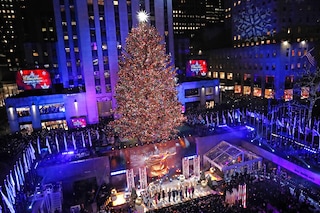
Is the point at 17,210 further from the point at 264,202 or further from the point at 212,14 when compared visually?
the point at 212,14

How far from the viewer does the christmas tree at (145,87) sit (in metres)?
18.1

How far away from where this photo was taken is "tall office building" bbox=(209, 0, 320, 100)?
49000 millimetres

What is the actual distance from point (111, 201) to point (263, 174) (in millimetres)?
10967

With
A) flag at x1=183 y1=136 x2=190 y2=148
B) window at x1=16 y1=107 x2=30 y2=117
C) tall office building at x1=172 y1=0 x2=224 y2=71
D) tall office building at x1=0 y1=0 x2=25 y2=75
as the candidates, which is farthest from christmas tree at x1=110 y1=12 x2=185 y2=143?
tall office building at x1=0 y1=0 x2=25 y2=75

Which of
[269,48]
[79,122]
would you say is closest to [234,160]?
[79,122]

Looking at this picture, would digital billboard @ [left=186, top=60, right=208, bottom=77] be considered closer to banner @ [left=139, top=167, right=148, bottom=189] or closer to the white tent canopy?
the white tent canopy

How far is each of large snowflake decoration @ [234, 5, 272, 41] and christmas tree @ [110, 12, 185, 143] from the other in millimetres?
50348

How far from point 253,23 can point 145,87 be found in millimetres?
55632

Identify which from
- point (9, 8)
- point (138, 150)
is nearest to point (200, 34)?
point (138, 150)

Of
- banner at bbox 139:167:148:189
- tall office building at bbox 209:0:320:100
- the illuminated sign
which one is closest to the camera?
banner at bbox 139:167:148:189

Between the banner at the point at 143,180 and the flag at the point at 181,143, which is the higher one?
the flag at the point at 181,143

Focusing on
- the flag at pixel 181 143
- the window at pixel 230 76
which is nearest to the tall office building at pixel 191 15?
the window at pixel 230 76

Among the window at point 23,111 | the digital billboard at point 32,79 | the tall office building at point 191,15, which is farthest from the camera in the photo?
the tall office building at point 191,15

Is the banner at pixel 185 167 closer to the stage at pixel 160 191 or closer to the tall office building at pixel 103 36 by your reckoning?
the stage at pixel 160 191
